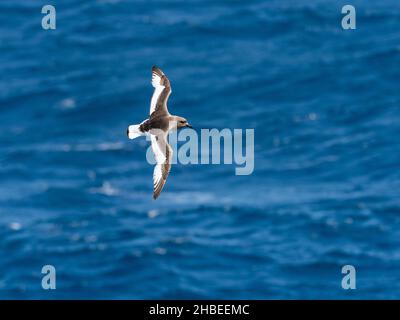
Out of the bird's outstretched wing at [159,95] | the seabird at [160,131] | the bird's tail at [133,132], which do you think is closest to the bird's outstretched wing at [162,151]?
the seabird at [160,131]

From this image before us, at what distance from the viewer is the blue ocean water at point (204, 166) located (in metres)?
63.5

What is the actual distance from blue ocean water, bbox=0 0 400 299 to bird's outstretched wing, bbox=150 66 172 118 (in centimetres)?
3227

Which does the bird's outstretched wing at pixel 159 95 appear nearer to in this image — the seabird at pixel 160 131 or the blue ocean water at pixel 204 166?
the seabird at pixel 160 131

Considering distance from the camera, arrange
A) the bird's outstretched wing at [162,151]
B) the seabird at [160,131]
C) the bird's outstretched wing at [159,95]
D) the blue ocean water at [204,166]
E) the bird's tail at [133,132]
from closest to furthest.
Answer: the bird's tail at [133,132]
the seabird at [160,131]
the bird's outstretched wing at [162,151]
the bird's outstretched wing at [159,95]
the blue ocean water at [204,166]

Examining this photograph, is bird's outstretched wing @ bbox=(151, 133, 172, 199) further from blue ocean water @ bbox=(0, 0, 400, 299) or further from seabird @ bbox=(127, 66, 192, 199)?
blue ocean water @ bbox=(0, 0, 400, 299)

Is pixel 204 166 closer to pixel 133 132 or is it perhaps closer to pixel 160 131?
pixel 160 131

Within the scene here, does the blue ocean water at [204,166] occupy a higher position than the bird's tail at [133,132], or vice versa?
the blue ocean water at [204,166]

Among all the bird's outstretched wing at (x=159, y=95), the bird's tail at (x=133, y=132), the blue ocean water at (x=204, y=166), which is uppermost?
the blue ocean water at (x=204, y=166)

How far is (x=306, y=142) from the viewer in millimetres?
72062

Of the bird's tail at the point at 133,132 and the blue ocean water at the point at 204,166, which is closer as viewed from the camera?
the bird's tail at the point at 133,132

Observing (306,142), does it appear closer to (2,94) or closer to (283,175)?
(283,175)

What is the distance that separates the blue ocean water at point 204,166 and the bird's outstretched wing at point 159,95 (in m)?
32.3

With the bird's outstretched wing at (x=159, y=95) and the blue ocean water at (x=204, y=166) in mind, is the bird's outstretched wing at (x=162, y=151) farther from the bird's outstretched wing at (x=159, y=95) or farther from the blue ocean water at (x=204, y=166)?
the blue ocean water at (x=204, y=166)

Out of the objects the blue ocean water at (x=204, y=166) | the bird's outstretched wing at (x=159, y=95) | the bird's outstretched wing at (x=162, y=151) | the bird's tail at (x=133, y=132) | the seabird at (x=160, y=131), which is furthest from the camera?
the blue ocean water at (x=204, y=166)
